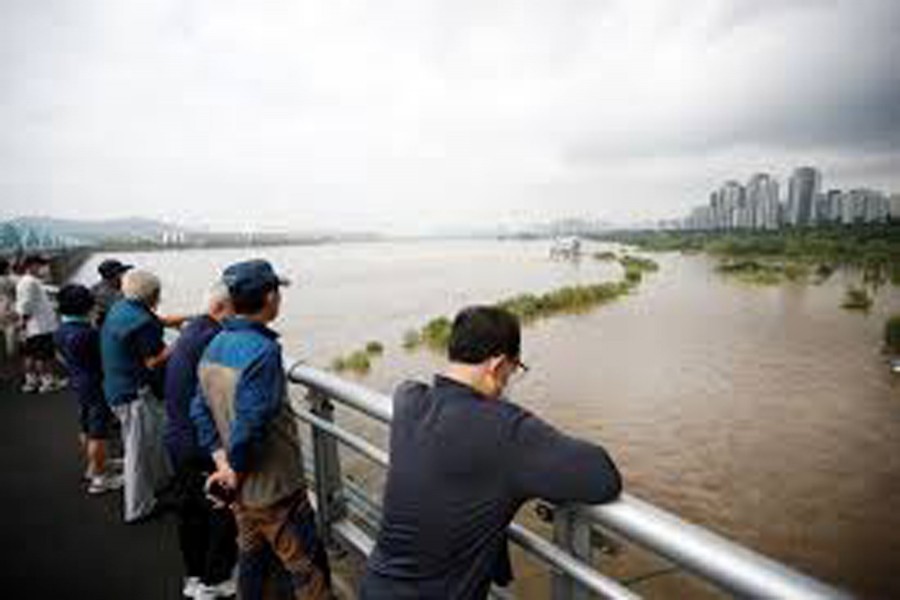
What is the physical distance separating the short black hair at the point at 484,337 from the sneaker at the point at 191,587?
2585mm

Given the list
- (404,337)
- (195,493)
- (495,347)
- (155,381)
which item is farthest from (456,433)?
(404,337)

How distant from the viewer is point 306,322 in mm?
31078

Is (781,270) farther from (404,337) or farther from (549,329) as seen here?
(404,337)

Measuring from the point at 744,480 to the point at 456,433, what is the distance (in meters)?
10.8

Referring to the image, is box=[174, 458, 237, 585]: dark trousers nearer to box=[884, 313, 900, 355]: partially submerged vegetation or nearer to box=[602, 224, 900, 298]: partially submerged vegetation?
box=[884, 313, 900, 355]: partially submerged vegetation

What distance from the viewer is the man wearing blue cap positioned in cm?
259

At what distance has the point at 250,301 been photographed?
272 centimetres

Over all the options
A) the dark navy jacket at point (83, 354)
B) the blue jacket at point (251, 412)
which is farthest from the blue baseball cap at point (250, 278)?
the dark navy jacket at point (83, 354)

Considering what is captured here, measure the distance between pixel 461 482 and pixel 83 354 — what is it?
4.38 metres

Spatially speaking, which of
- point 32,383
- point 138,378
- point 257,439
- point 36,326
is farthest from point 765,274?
point 257,439

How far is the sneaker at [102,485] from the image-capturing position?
16.6 ft

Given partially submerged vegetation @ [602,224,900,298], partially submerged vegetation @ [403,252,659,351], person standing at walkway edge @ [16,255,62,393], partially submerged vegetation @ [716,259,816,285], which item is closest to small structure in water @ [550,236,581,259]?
partially submerged vegetation @ [602,224,900,298]

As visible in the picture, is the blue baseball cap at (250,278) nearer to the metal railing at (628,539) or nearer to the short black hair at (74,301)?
the metal railing at (628,539)

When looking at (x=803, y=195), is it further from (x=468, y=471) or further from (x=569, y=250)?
(x=468, y=471)
